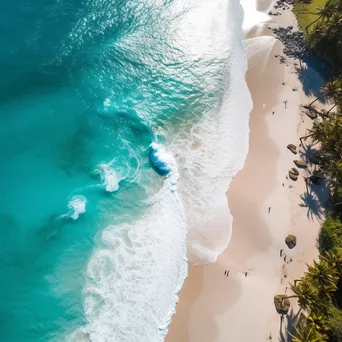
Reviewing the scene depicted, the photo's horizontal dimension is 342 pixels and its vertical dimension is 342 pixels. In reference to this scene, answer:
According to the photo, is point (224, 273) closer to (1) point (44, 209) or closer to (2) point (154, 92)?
(1) point (44, 209)

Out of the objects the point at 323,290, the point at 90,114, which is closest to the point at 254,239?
the point at 323,290

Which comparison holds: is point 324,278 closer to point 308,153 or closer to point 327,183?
point 327,183

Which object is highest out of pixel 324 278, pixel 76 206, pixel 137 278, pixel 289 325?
pixel 324 278

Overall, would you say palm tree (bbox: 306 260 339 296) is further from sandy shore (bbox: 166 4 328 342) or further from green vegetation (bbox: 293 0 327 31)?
green vegetation (bbox: 293 0 327 31)

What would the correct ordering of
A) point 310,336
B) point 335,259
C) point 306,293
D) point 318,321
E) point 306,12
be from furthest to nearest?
point 306,12 < point 335,259 < point 306,293 < point 318,321 < point 310,336

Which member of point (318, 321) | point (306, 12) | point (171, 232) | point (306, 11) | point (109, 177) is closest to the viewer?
point (318, 321)

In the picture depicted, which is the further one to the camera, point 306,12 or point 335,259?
point 306,12

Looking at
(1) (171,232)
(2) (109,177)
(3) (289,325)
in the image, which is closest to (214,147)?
(1) (171,232)
